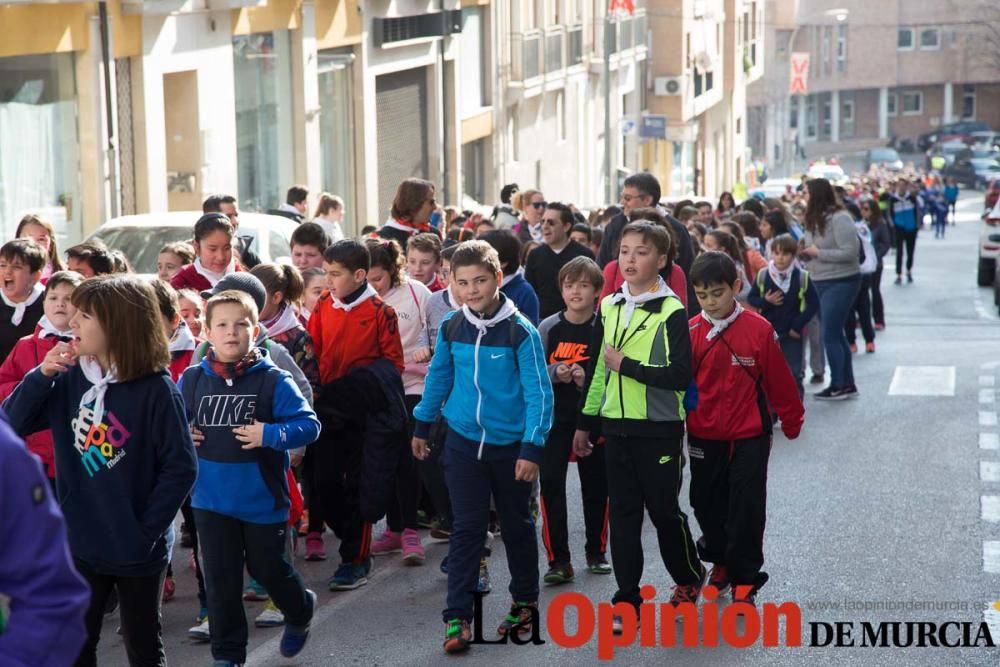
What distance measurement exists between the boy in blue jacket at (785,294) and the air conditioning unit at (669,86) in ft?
136

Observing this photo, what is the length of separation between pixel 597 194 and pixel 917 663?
40565 millimetres

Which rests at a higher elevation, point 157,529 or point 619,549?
point 157,529

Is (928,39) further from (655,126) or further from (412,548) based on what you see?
(412,548)

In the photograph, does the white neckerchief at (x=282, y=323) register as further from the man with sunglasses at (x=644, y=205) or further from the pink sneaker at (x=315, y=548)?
the man with sunglasses at (x=644, y=205)

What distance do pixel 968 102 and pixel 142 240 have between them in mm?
89513

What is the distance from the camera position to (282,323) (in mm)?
7875

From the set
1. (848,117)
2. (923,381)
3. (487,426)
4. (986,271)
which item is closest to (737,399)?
(487,426)

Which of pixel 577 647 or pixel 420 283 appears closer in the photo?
pixel 577 647

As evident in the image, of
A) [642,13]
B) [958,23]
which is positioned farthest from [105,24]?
[958,23]

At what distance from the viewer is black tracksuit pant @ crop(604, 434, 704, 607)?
7.05 metres

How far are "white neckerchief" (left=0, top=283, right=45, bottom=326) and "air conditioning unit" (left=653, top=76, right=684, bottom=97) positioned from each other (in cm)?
4705

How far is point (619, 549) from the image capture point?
715cm

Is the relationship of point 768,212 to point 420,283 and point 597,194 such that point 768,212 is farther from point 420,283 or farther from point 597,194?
point 597,194

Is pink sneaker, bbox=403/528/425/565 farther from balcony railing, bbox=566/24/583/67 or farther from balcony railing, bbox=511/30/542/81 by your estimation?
balcony railing, bbox=566/24/583/67
